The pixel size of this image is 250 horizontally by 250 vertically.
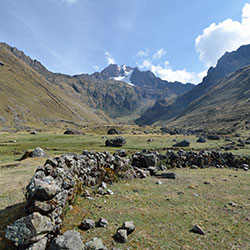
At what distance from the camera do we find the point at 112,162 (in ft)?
52.3

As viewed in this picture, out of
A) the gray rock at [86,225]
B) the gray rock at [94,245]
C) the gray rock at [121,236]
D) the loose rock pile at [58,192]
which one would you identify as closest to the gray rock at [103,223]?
the loose rock pile at [58,192]

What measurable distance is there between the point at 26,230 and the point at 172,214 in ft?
24.4

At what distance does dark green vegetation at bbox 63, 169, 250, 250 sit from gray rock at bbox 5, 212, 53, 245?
6.60ft

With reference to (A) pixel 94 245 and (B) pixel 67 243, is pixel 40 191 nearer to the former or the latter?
(B) pixel 67 243

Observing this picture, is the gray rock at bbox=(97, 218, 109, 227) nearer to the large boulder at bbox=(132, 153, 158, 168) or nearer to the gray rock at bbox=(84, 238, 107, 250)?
the gray rock at bbox=(84, 238, 107, 250)

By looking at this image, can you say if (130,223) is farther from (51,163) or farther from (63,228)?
(51,163)

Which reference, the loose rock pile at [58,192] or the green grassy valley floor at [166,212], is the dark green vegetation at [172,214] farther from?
the loose rock pile at [58,192]

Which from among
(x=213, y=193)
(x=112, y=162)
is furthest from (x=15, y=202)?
(x=213, y=193)

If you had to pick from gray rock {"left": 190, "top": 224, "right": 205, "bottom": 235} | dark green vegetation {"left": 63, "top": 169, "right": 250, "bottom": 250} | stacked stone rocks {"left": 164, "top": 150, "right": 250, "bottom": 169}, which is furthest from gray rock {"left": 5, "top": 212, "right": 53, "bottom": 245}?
stacked stone rocks {"left": 164, "top": 150, "right": 250, "bottom": 169}

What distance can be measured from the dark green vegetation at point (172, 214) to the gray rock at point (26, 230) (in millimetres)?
2012

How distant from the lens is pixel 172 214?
9266 mm

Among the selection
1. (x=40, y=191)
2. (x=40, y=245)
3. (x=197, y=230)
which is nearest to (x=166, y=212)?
(x=197, y=230)

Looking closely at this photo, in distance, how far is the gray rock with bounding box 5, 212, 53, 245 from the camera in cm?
532

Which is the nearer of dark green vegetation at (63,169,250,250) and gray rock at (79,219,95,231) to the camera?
dark green vegetation at (63,169,250,250)
